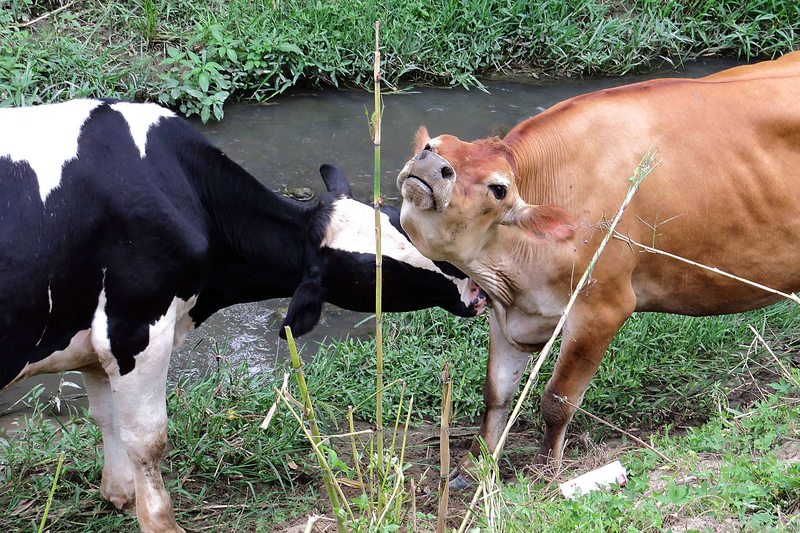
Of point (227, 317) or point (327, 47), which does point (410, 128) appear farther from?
point (227, 317)

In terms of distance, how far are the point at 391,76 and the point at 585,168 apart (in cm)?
427

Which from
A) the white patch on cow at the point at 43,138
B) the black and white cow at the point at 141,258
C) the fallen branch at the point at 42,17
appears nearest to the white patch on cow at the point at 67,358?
the black and white cow at the point at 141,258

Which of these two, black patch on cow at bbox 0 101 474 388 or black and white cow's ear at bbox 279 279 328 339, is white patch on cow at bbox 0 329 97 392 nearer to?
black patch on cow at bbox 0 101 474 388

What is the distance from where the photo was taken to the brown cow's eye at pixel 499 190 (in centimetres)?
271

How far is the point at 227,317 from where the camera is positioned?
4.95 meters

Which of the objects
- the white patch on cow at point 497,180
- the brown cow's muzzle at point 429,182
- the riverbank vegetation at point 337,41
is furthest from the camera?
the riverbank vegetation at point 337,41

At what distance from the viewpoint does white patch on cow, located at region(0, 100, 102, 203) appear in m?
2.81

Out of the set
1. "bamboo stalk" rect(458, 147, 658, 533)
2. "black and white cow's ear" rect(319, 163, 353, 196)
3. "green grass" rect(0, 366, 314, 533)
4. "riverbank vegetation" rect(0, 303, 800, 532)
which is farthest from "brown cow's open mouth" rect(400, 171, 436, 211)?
"green grass" rect(0, 366, 314, 533)

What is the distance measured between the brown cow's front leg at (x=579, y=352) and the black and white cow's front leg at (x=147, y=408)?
5.16 feet

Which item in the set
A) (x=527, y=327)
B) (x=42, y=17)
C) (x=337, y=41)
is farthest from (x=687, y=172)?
(x=42, y=17)

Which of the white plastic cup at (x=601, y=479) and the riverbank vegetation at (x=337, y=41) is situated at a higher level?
the riverbank vegetation at (x=337, y=41)

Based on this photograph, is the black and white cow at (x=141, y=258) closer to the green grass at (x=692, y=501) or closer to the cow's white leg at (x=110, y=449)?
the cow's white leg at (x=110, y=449)

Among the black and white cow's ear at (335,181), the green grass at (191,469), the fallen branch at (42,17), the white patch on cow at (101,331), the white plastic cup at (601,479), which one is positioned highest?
the black and white cow's ear at (335,181)

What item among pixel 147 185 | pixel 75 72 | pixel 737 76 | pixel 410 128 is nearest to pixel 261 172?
pixel 410 128
